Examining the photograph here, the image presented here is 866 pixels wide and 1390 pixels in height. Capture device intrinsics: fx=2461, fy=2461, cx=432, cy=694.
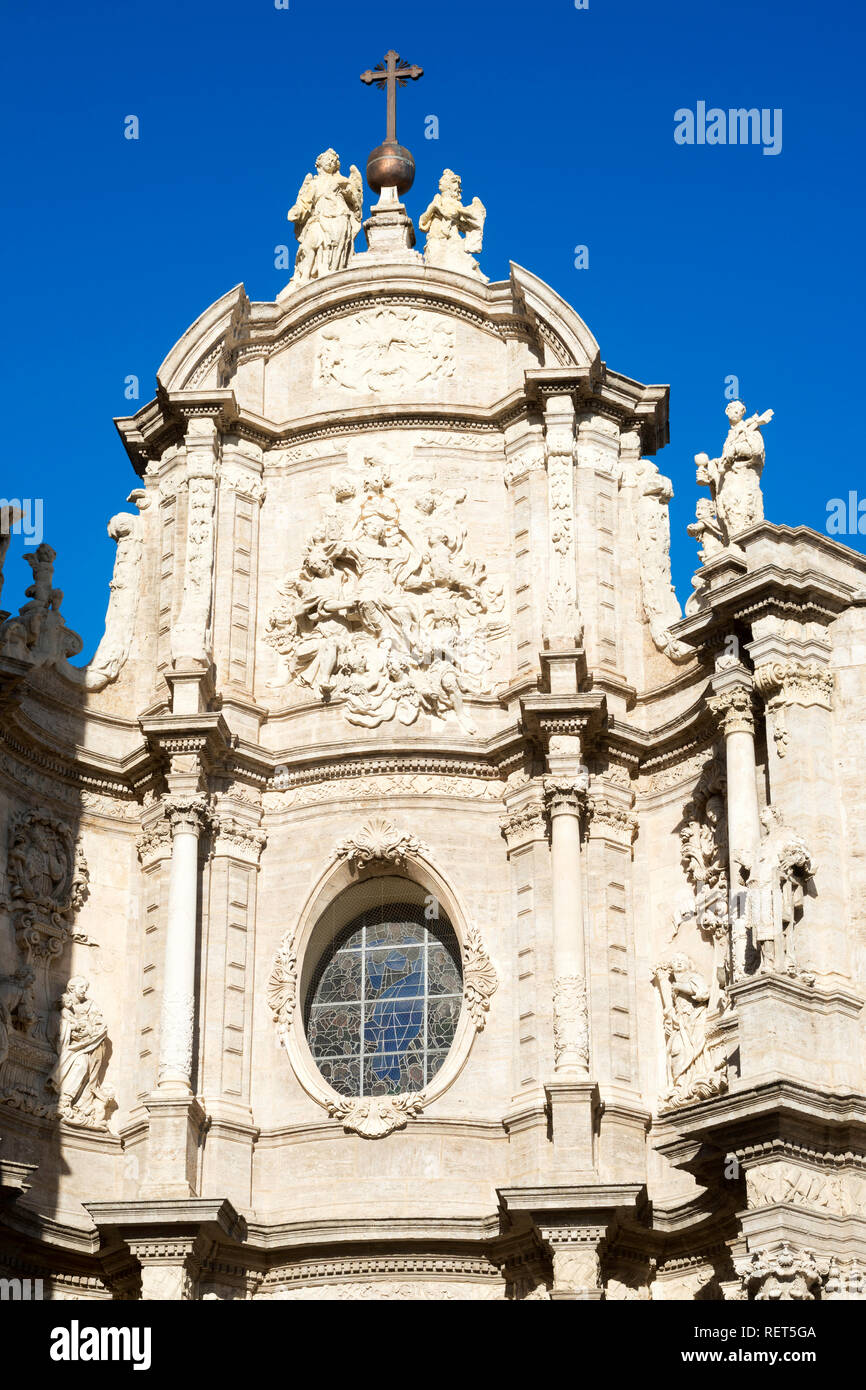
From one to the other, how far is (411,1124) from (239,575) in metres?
6.22

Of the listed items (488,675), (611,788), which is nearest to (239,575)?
(488,675)

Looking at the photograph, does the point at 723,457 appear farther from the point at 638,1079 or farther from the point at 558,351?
the point at 638,1079

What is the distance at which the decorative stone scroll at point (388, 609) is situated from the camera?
81.9 ft

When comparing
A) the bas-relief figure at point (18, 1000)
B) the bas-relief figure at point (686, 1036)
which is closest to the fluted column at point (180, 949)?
the bas-relief figure at point (18, 1000)

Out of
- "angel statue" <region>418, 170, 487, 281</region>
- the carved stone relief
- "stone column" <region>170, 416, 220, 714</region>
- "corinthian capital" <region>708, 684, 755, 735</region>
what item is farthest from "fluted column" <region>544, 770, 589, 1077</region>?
"angel statue" <region>418, 170, 487, 281</region>

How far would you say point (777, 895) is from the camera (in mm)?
21047

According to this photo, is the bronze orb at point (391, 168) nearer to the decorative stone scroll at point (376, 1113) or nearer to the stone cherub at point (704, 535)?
the stone cherub at point (704, 535)

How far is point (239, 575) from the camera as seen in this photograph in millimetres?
25766

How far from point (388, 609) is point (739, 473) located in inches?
153

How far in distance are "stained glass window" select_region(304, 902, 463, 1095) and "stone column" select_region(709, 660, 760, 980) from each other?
11.5 feet

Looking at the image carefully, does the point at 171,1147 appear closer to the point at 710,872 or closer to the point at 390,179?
the point at 710,872

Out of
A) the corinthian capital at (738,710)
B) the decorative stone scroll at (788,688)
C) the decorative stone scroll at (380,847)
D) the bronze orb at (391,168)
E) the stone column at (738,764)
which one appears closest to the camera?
the stone column at (738,764)

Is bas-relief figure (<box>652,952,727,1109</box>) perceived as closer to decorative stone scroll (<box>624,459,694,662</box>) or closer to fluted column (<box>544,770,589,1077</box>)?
fluted column (<box>544,770,589,1077</box>)

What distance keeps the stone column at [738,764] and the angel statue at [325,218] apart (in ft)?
24.8
